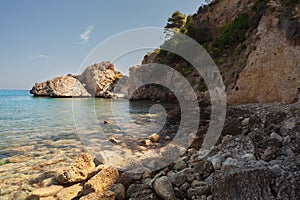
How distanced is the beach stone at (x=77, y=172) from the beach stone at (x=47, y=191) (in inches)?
6.5

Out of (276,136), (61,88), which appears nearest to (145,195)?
(276,136)

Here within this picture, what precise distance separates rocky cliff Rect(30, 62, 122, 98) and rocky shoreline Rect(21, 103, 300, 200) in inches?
1792

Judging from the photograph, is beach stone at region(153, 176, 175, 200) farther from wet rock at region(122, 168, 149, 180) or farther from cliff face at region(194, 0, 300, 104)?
cliff face at region(194, 0, 300, 104)

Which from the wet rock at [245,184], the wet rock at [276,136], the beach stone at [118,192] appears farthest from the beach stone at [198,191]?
the wet rock at [276,136]

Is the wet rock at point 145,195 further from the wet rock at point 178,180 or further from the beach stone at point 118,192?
the wet rock at point 178,180

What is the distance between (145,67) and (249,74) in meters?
28.7

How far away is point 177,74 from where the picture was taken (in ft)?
101

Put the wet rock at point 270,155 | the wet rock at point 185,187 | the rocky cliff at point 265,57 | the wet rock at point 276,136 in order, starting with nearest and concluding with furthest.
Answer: the wet rock at point 185,187
the wet rock at point 270,155
the wet rock at point 276,136
the rocky cliff at point 265,57

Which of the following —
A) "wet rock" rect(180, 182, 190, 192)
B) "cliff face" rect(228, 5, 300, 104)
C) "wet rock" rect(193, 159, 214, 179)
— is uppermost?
"cliff face" rect(228, 5, 300, 104)

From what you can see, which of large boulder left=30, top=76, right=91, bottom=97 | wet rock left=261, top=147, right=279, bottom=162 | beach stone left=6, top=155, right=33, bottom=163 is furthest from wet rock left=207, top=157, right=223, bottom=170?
large boulder left=30, top=76, right=91, bottom=97

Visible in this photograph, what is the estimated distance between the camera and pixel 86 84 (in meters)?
64.5

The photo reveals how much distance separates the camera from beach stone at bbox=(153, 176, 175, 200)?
9.88 ft

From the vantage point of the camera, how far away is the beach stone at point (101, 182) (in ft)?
12.0

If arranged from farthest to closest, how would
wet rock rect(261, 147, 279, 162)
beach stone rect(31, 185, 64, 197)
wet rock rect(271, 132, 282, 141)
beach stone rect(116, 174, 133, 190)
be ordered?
1. wet rock rect(271, 132, 282, 141)
2. beach stone rect(31, 185, 64, 197)
3. beach stone rect(116, 174, 133, 190)
4. wet rock rect(261, 147, 279, 162)
